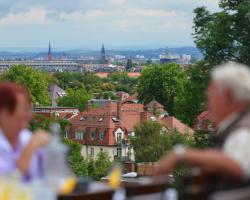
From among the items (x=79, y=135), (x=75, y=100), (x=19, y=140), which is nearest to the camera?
(x=19, y=140)

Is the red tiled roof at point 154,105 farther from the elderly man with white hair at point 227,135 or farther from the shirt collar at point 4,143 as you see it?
the elderly man with white hair at point 227,135

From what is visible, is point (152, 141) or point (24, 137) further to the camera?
point (152, 141)

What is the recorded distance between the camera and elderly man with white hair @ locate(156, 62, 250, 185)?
4.56 meters

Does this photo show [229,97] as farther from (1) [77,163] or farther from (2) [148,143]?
(2) [148,143]

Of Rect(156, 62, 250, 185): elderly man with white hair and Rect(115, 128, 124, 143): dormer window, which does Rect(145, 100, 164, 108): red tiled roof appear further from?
Rect(156, 62, 250, 185): elderly man with white hair

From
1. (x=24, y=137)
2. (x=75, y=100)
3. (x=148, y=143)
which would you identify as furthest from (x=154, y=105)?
(x=24, y=137)

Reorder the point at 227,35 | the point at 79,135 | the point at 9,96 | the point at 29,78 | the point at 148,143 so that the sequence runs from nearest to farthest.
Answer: the point at 9,96
the point at 227,35
the point at 148,143
the point at 79,135
the point at 29,78

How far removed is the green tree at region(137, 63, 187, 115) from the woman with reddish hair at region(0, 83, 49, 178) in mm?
79592

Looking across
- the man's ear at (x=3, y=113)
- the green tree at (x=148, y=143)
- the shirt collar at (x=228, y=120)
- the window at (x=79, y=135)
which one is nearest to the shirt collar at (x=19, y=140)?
the man's ear at (x=3, y=113)

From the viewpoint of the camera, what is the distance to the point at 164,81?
87312mm

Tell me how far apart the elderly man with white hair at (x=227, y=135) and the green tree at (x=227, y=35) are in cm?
1731

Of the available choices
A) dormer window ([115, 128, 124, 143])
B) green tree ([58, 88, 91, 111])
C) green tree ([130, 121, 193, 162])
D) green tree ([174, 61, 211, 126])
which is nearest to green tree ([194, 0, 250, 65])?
green tree ([174, 61, 211, 126])

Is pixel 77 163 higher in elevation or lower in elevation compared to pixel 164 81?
A: lower

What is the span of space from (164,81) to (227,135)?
82627 millimetres
